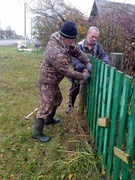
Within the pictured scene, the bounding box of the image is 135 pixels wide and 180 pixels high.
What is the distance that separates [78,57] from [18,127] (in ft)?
5.68

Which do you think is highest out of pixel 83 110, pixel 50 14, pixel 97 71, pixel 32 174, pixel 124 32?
pixel 50 14

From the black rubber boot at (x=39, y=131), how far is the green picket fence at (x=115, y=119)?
0.87 m

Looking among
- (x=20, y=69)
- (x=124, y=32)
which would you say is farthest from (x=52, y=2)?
(x=124, y=32)

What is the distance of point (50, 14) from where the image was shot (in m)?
13.3

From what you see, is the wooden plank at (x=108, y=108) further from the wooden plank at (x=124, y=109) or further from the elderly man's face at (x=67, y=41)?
the elderly man's face at (x=67, y=41)

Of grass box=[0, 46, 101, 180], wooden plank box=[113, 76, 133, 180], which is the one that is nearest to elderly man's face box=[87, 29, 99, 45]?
grass box=[0, 46, 101, 180]

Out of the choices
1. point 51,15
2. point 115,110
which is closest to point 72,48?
point 115,110

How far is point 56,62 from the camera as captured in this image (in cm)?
259

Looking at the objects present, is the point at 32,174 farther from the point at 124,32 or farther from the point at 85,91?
the point at 124,32

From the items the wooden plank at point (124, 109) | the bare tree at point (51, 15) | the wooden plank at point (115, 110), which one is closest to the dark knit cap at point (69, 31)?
the wooden plank at point (115, 110)

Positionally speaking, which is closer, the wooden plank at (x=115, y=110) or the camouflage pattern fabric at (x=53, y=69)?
the wooden plank at (x=115, y=110)

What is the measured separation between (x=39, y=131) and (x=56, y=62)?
1191 millimetres

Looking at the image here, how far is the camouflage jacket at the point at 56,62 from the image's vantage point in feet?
8.47

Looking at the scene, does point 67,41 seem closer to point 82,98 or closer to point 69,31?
point 69,31
